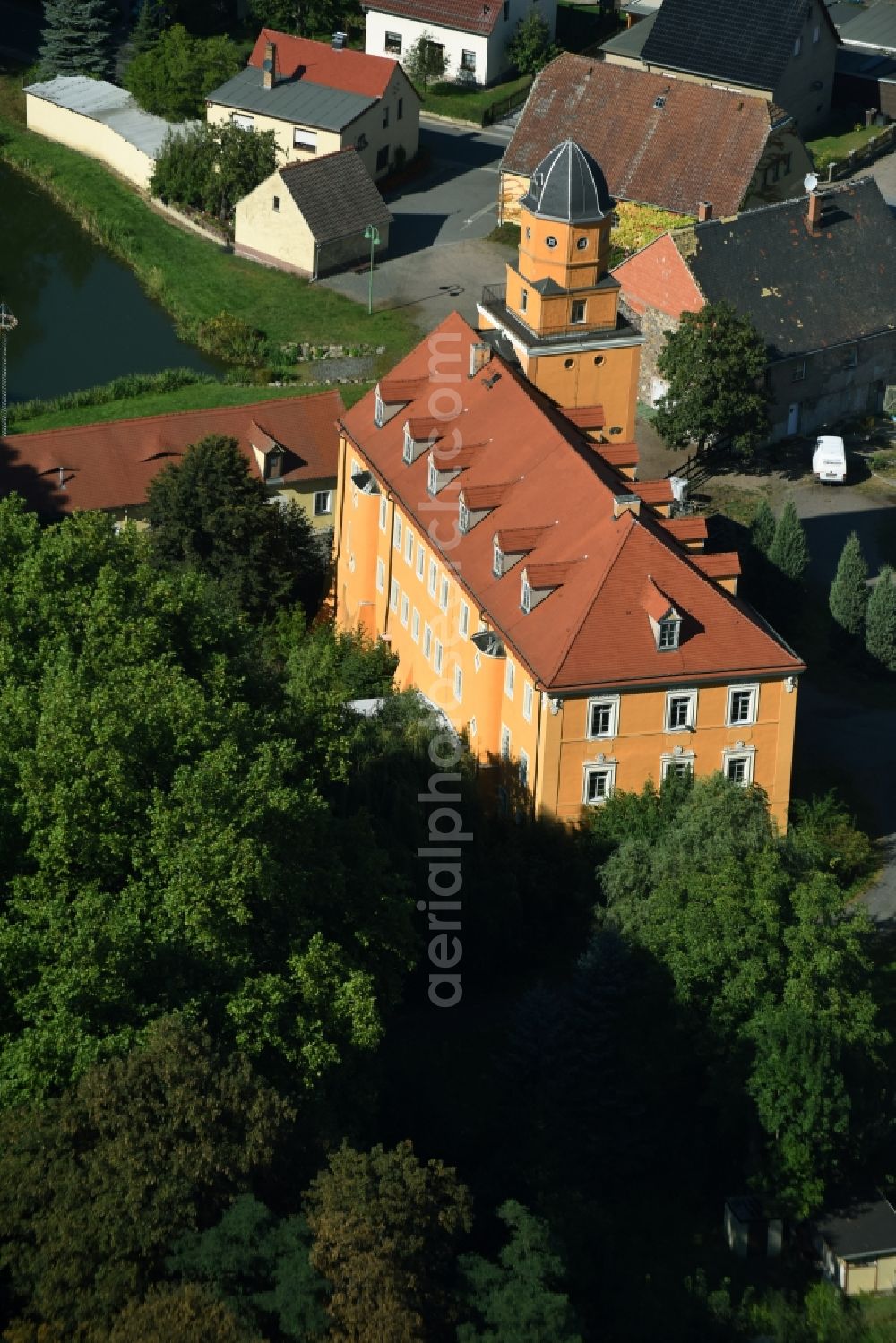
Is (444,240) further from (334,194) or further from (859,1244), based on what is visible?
(859,1244)

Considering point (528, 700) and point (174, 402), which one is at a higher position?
point (174, 402)

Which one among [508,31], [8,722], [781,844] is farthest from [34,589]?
[508,31]

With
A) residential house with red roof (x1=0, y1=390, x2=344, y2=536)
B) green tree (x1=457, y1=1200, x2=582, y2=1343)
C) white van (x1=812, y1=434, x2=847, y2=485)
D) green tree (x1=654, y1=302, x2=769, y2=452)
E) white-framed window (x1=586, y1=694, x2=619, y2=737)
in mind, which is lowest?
green tree (x1=457, y1=1200, x2=582, y2=1343)

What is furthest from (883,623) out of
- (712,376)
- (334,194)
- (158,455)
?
(334,194)

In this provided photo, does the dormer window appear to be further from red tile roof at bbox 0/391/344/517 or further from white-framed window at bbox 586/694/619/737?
red tile roof at bbox 0/391/344/517

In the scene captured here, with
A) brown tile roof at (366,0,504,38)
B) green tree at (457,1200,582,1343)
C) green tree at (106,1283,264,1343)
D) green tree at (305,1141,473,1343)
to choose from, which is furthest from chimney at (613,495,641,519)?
brown tile roof at (366,0,504,38)

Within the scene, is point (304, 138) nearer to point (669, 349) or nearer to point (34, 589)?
point (669, 349)

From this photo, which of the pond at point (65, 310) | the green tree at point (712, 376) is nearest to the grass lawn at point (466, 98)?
the pond at point (65, 310)
